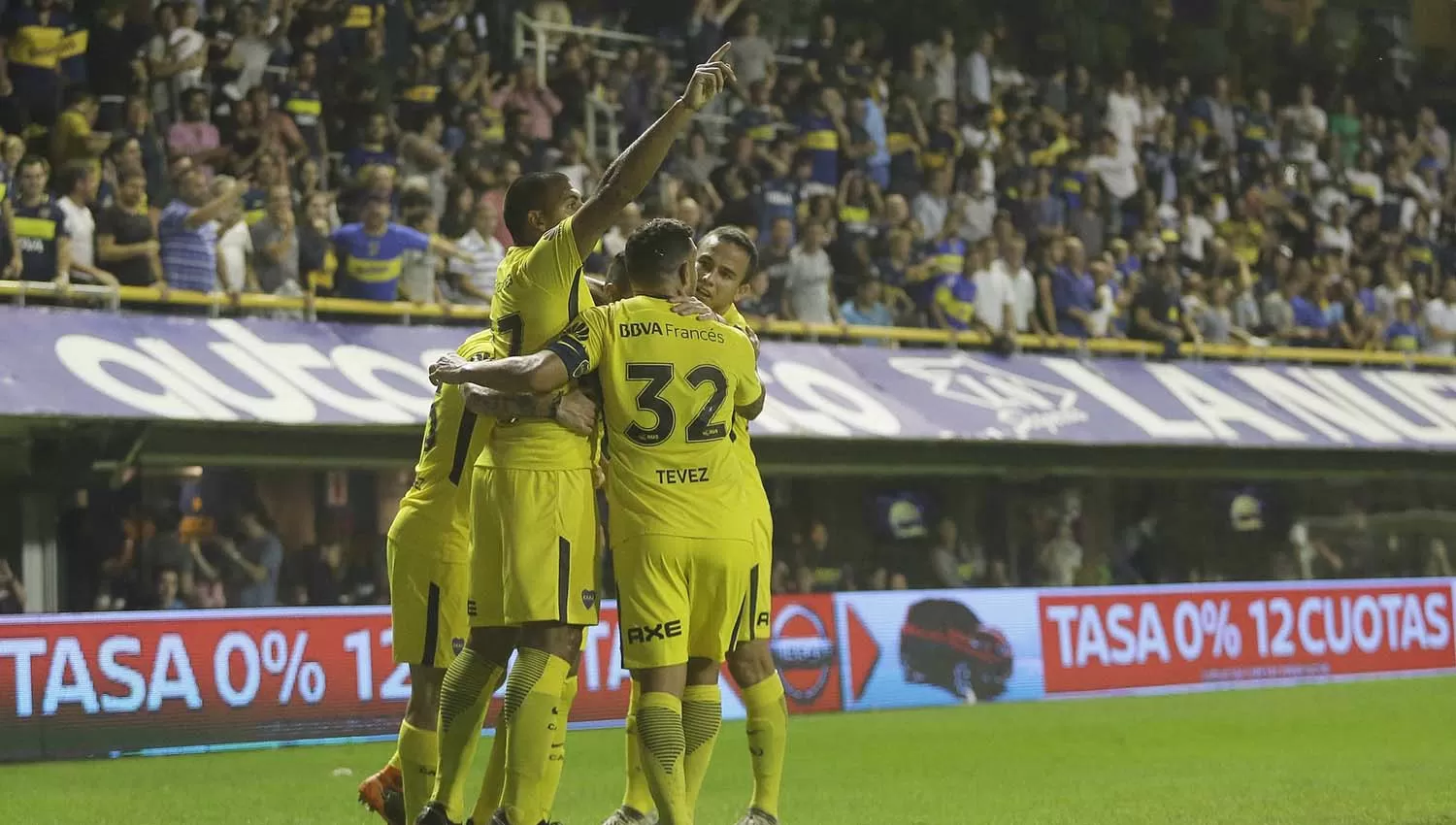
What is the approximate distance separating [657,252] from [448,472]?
4.04ft

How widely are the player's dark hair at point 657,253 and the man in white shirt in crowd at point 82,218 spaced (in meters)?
9.10

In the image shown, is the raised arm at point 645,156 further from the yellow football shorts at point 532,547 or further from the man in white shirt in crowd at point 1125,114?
the man in white shirt in crowd at point 1125,114

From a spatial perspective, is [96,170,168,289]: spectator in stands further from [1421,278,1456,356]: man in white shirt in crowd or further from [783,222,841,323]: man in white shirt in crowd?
[1421,278,1456,356]: man in white shirt in crowd

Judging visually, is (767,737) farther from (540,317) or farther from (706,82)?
(706,82)

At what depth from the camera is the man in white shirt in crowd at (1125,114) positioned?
2536 centimetres

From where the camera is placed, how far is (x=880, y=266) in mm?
20953

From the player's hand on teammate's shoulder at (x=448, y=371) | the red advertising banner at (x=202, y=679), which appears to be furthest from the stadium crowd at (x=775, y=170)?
the player's hand on teammate's shoulder at (x=448, y=371)

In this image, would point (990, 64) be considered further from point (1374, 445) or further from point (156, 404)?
point (156, 404)

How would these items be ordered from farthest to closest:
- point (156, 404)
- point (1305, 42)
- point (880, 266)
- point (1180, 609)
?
point (1305, 42)
point (880, 266)
point (1180, 609)
point (156, 404)

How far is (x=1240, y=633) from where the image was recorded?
63.6 feet

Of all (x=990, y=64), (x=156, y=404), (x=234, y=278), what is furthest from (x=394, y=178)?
(x=990, y=64)

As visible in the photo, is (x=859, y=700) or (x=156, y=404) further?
(x=859, y=700)

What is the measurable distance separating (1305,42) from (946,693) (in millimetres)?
16804

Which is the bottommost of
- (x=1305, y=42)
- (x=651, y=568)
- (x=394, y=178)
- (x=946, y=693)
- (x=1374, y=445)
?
(x=946, y=693)
